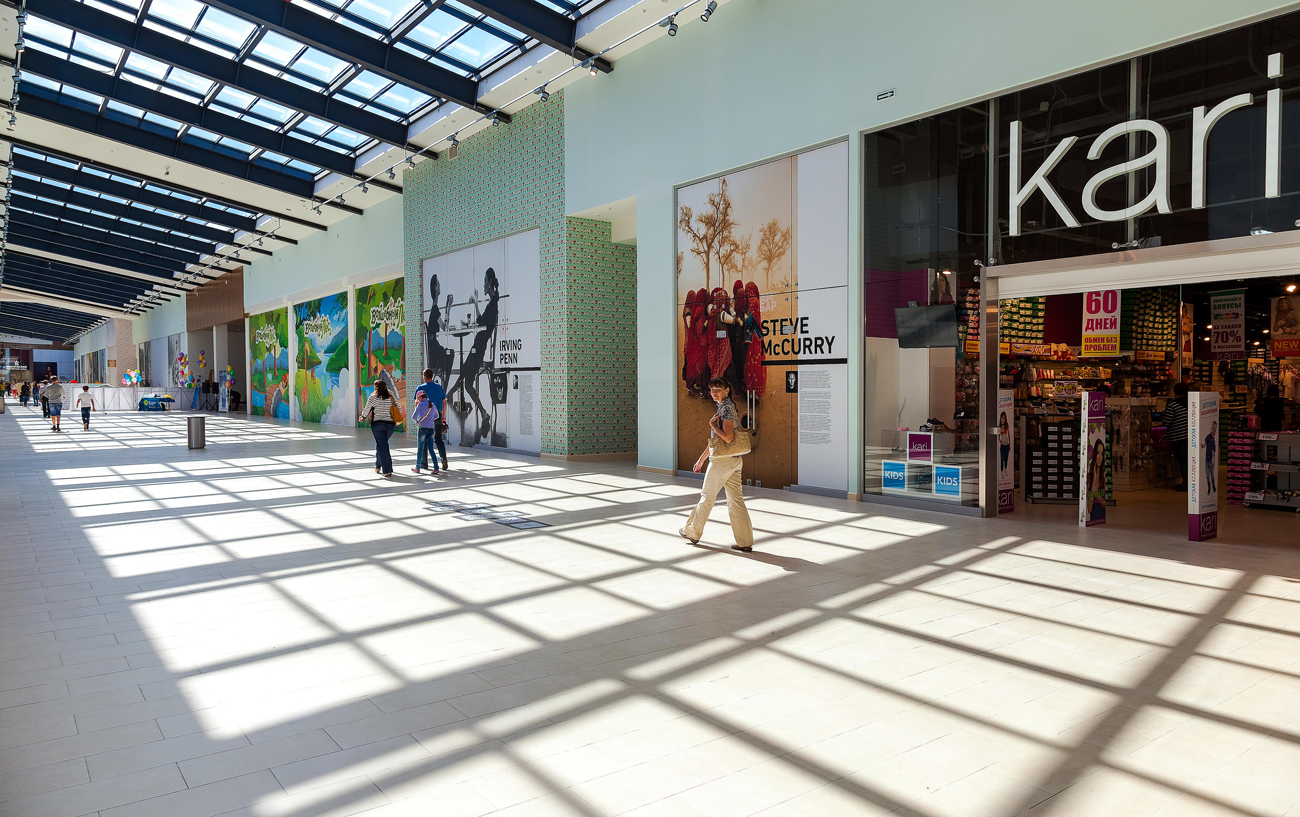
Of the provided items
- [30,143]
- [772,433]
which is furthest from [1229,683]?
[30,143]

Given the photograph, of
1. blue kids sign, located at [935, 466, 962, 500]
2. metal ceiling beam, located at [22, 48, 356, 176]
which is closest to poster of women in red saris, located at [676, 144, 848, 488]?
blue kids sign, located at [935, 466, 962, 500]

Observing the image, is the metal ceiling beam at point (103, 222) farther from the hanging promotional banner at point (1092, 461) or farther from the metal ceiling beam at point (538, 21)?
the hanging promotional banner at point (1092, 461)

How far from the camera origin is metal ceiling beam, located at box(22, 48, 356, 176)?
14898 mm

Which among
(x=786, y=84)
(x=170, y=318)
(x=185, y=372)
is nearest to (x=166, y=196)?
(x=185, y=372)

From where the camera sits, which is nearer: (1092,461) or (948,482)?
(1092,461)

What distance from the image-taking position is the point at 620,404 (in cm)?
1539

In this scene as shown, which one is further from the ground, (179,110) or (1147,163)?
(179,110)

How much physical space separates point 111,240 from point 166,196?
27.8 ft

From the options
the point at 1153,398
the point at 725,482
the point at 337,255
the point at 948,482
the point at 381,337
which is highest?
the point at 337,255

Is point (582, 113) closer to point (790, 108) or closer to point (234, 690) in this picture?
point (790, 108)

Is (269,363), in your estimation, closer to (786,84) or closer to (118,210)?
(118,210)

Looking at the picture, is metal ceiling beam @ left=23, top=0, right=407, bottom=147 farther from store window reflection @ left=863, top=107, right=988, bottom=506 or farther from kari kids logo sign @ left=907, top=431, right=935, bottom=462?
kari kids logo sign @ left=907, top=431, right=935, bottom=462

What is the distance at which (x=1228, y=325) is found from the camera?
12758 millimetres

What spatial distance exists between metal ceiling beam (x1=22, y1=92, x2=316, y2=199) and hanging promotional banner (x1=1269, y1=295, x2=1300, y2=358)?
72.0 feet
